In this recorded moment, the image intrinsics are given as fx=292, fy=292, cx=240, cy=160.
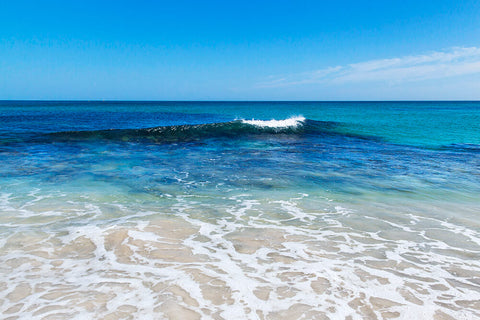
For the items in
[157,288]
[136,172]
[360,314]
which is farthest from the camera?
[136,172]

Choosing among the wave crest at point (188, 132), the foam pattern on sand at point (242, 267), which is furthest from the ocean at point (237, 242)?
the wave crest at point (188, 132)

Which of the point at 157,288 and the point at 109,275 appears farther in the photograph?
the point at 109,275

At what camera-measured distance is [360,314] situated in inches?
134

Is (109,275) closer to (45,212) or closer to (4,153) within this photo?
(45,212)

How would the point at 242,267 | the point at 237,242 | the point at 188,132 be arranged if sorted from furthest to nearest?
the point at 188,132, the point at 237,242, the point at 242,267

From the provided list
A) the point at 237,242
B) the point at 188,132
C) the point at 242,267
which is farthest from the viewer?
the point at 188,132

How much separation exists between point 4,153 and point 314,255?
48.2 feet

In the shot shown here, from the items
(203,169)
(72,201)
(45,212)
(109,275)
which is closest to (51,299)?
(109,275)

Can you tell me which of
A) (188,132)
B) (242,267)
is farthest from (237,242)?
(188,132)

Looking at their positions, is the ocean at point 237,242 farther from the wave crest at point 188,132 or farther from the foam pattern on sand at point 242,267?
the wave crest at point 188,132

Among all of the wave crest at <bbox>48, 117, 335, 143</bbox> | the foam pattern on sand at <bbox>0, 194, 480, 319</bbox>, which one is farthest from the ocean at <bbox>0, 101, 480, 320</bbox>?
the wave crest at <bbox>48, 117, 335, 143</bbox>

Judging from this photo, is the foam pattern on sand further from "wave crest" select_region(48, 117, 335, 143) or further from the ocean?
"wave crest" select_region(48, 117, 335, 143)

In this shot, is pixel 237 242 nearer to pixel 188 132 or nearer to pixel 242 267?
pixel 242 267

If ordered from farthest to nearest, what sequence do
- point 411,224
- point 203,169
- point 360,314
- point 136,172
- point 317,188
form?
point 203,169 → point 136,172 → point 317,188 → point 411,224 → point 360,314
